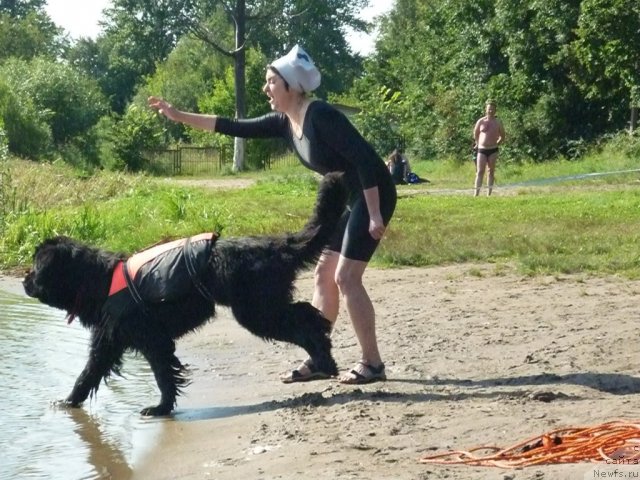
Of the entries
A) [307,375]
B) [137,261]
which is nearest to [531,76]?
[307,375]

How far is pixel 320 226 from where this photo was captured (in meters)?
7.05

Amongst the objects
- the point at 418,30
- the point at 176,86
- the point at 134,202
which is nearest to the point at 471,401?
the point at 134,202

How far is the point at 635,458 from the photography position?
14.5 ft

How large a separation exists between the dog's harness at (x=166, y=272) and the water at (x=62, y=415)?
2.55ft

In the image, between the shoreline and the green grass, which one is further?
the green grass

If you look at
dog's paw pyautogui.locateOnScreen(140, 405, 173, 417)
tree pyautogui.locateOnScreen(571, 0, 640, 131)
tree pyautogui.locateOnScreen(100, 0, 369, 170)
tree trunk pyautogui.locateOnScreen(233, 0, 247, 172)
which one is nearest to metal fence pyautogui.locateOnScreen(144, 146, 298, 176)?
tree trunk pyautogui.locateOnScreen(233, 0, 247, 172)

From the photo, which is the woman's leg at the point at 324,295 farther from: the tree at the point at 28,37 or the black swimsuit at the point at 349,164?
the tree at the point at 28,37

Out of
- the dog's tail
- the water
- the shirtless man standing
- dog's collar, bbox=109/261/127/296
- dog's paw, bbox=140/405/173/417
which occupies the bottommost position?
the water

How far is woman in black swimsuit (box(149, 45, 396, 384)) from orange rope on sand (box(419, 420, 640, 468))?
78.7 inches

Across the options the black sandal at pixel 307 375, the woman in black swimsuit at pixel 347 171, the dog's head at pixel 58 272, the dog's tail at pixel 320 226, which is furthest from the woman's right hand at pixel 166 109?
the black sandal at pixel 307 375

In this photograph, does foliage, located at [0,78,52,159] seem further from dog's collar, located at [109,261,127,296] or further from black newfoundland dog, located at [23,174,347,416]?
dog's collar, located at [109,261,127,296]

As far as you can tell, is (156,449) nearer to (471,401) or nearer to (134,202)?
(471,401)

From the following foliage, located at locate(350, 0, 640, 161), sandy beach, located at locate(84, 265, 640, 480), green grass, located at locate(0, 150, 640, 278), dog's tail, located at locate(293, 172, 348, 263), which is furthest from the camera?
foliage, located at locate(350, 0, 640, 161)

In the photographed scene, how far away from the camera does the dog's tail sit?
6.97 metres
